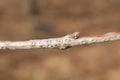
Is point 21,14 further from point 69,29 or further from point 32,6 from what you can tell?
point 69,29

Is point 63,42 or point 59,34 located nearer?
point 63,42

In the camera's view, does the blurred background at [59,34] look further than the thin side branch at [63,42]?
Yes

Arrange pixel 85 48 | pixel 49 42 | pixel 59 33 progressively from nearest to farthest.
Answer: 1. pixel 49 42
2. pixel 85 48
3. pixel 59 33

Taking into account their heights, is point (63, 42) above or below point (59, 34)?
below

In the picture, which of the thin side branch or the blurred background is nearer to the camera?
the thin side branch

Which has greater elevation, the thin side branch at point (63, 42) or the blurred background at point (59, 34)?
the blurred background at point (59, 34)

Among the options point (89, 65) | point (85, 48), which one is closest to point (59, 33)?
point (85, 48)

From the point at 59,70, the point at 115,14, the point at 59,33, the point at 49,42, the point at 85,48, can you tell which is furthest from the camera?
the point at 115,14

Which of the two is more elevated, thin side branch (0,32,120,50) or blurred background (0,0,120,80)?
blurred background (0,0,120,80)
